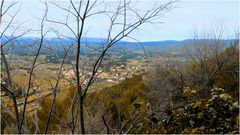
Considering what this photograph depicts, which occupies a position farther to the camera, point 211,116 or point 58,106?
point 58,106

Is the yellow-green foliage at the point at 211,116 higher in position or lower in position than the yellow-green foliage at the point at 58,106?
higher

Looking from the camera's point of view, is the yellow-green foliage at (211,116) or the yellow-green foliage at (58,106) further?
the yellow-green foliage at (58,106)

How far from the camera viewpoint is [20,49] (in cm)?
435

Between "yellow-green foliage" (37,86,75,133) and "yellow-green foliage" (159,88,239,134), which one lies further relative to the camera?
"yellow-green foliage" (37,86,75,133)

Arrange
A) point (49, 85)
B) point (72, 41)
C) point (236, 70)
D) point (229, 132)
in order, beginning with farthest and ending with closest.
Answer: point (236, 70) < point (49, 85) < point (72, 41) < point (229, 132)

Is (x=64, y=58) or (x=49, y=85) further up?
(x=64, y=58)

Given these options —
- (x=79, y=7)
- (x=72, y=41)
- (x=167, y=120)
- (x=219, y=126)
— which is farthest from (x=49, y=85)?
(x=219, y=126)

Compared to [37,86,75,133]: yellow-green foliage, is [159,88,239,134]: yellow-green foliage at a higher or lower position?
higher

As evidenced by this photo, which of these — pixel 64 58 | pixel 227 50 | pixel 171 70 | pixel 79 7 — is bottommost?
pixel 171 70

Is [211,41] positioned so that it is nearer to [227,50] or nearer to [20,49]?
[227,50]

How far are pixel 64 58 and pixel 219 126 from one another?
1852 millimetres

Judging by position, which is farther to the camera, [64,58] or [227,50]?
[227,50]

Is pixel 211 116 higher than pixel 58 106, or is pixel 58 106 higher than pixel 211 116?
pixel 211 116

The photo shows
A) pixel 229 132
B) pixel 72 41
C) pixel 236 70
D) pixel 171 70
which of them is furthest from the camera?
pixel 171 70
